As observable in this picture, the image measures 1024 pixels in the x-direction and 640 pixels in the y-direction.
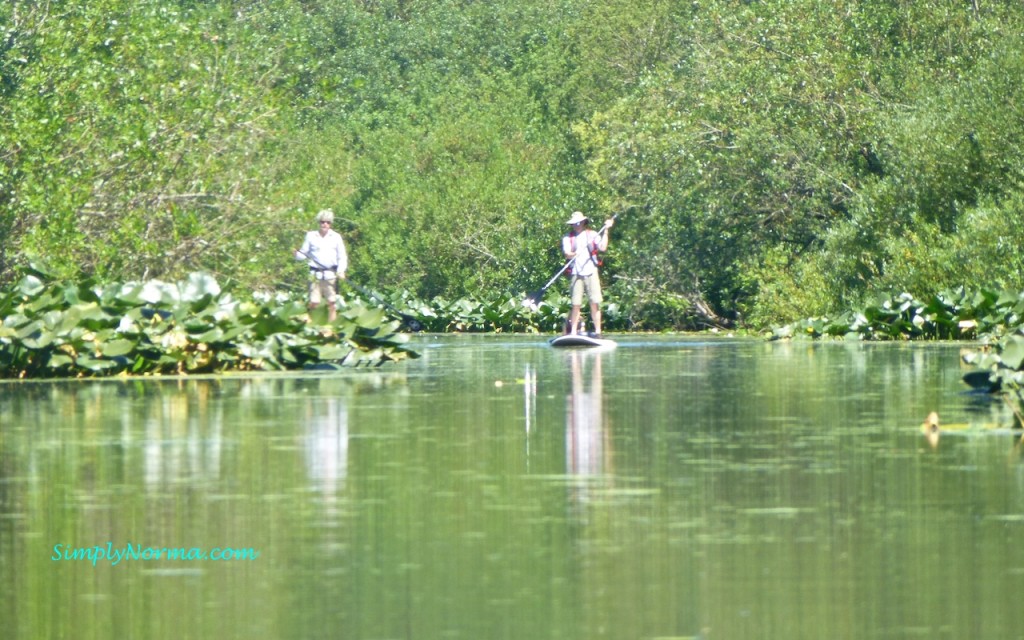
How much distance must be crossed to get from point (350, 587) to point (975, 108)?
92.5 feet

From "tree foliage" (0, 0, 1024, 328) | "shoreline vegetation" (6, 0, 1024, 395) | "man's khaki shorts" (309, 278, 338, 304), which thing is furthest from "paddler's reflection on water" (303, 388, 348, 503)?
"tree foliage" (0, 0, 1024, 328)

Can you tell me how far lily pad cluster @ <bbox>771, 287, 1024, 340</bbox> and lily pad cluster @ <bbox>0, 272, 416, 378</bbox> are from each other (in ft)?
33.3

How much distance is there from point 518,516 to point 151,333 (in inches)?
499

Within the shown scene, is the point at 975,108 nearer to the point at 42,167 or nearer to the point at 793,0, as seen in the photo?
the point at 793,0

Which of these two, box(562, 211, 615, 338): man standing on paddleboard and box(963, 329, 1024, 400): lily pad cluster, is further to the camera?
box(562, 211, 615, 338): man standing on paddleboard

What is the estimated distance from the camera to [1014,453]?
1189 cm

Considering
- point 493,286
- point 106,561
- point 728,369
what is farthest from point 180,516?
point 493,286

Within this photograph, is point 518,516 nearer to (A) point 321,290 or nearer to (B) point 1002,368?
(B) point 1002,368

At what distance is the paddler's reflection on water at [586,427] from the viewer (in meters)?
11.6

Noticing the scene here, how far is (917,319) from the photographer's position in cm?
3102

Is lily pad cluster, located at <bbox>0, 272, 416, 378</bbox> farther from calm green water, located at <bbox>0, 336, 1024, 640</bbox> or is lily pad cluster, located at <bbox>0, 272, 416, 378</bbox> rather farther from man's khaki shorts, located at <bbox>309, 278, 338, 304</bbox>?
calm green water, located at <bbox>0, 336, 1024, 640</bbox>

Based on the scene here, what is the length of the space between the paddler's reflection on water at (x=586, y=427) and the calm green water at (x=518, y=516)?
0.05m

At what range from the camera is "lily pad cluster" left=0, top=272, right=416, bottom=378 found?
20656 mm

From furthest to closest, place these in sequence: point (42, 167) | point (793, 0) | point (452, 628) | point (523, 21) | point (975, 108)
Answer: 1. point (523, 21)
2. point (793, 0)
3. point (975, 108)
4. point (42, 167)
5. point (452, 628)
